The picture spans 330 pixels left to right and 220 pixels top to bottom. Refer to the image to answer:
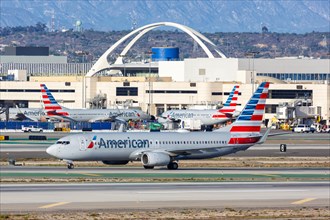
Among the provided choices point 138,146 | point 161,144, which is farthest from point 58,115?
point 138,146

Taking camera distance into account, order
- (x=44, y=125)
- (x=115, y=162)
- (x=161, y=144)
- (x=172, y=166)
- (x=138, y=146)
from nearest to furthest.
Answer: (x=138, y=146)
(x=172, y=166)
(x=115, y=162)
(x=161, y=144)
(x=44, y=125)

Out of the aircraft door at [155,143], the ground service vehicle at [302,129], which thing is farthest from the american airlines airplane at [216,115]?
the aircraft door at [155,143]

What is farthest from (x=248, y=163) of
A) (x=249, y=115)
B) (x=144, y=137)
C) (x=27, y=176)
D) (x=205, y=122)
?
(x=205, y=122)

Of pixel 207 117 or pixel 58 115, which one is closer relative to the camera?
pixel 58 115

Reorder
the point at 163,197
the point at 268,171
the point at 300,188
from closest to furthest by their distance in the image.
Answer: the point at 163,197
the point at 300,188
the point at 268,171

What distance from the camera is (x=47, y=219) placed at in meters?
61.6

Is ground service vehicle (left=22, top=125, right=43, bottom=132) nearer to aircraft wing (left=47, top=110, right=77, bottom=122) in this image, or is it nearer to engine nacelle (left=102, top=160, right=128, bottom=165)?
aircraft wing (left=47, top=110, right=77, bottom=122)

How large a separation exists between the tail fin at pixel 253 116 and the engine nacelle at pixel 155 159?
790cm

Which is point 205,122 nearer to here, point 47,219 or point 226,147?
point 226,147

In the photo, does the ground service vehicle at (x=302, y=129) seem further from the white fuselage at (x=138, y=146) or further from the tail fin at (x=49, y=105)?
the white fuselage at (x=138, y=146)

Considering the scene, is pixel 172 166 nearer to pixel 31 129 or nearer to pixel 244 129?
pixel 244 129

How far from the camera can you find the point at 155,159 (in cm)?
9538

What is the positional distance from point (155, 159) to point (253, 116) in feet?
37.4

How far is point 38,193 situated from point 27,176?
13770 millimetres
